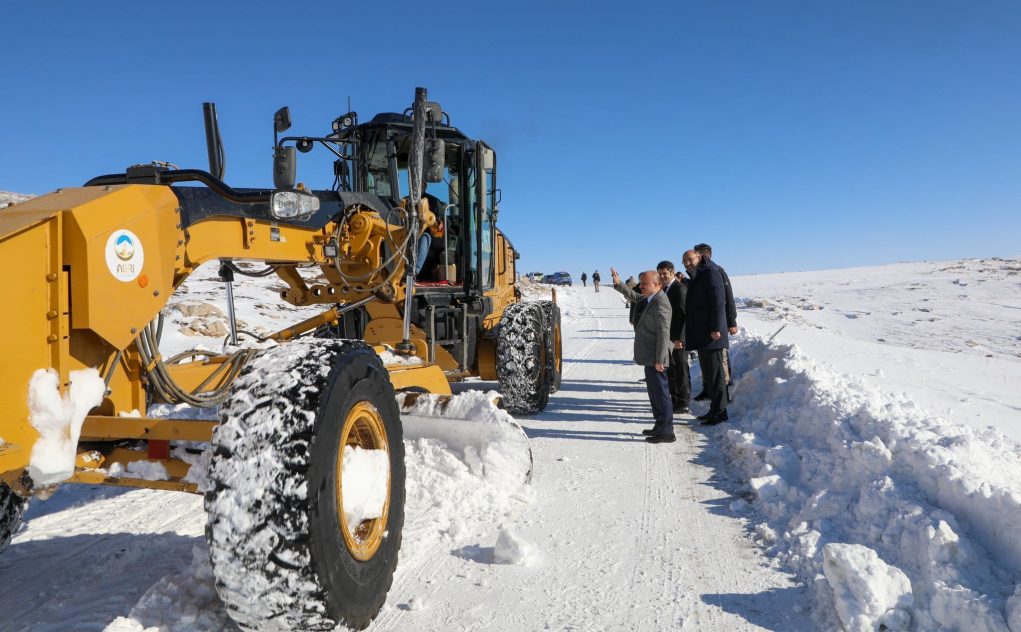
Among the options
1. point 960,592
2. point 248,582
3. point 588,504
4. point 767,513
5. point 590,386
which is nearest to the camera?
point 248,582

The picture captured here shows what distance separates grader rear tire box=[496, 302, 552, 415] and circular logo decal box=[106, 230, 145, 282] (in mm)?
4236

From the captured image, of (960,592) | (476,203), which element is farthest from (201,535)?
(476,203)

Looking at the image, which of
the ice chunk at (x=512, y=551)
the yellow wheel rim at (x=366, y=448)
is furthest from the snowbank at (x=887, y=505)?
the yellow wheel rim at (x=366, y=448)

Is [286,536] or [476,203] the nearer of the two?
[286,536]

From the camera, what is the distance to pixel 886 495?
3475 mm

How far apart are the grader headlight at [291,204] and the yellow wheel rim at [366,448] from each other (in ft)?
3.68

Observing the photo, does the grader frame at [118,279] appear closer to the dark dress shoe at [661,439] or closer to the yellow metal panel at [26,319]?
the yellow metal panel at [26,319]

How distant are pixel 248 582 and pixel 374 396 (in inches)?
35.8

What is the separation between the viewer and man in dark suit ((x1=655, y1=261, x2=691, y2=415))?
23.5 feet

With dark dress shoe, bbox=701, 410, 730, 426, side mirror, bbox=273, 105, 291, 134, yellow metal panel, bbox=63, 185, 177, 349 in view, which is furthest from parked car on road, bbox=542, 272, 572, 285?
yellow metal panel, bbox=63, 185, 177, 349

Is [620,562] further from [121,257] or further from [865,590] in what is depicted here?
[121,257]

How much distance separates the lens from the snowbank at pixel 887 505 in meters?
2.63

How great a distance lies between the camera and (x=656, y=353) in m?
5.74

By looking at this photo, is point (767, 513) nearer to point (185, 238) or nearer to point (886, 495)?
point (886, 495)
